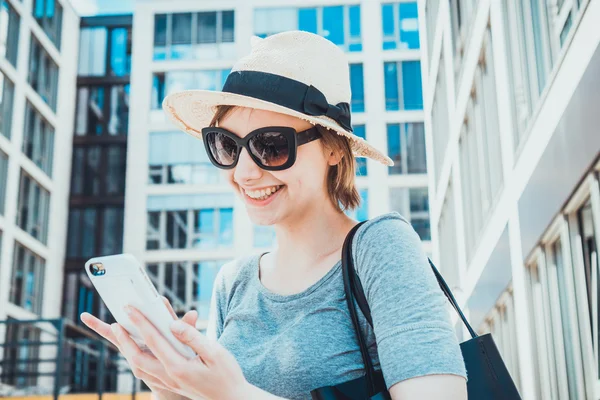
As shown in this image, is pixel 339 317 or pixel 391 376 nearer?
pixel 391 376

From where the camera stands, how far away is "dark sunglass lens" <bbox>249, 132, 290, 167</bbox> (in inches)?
78.6

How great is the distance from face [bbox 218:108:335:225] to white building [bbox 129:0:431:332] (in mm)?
26714

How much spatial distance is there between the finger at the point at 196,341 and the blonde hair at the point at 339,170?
675mm

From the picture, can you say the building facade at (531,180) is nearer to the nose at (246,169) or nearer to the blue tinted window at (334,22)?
the nose at (246,169)

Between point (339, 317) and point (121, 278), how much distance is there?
49 centimetres

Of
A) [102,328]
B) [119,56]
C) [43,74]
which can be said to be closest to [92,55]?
[119,56]

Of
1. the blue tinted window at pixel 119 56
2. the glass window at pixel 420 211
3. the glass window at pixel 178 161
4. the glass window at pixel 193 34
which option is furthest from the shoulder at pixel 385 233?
the blue tinted window at pixel 119 56

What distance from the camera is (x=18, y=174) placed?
26109mm

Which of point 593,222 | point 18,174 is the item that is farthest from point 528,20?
point 18,174

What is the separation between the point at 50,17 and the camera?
2950 centimetres

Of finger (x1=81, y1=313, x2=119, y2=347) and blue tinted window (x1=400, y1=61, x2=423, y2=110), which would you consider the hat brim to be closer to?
finger (x1=81, y1=313, x2=119, y2=347)

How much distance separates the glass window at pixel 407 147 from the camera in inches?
1164

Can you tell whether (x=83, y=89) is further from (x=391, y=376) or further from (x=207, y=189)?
(x=391, y=376)

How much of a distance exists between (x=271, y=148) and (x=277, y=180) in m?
0.09
